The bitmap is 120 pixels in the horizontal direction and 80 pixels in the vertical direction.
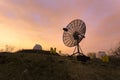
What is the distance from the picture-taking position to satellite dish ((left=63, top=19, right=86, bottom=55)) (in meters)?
50.5

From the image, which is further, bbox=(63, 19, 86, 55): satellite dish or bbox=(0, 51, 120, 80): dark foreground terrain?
bbox=(63, 19, 86, 55): satellite dish

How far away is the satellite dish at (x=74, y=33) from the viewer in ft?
166

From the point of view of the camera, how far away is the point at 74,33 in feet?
169

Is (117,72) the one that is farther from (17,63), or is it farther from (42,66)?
(17,63)

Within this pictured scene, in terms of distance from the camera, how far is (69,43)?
171ft

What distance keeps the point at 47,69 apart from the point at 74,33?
15085 mm

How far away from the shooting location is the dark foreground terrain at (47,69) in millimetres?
36469

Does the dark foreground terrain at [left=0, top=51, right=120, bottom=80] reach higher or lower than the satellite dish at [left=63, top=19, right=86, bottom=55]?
lower

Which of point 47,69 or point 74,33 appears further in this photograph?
point 74,33

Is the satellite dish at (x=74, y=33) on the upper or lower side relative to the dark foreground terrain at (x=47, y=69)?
upper

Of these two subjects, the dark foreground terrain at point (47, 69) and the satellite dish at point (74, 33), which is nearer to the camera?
the dark foreground terrain at point (47, 69)

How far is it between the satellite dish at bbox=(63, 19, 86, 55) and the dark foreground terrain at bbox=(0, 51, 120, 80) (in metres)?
7.16

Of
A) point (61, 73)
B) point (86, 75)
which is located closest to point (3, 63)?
point (61, 73)

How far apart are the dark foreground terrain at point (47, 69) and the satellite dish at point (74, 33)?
716 cm
